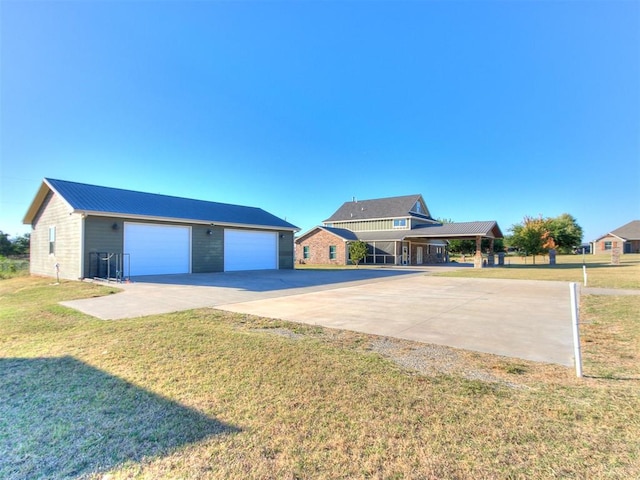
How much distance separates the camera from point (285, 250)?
2277 cm

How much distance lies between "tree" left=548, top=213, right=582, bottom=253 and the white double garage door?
48371 mm

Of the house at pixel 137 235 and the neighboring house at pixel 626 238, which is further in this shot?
the neighboring house at pixel 626 238

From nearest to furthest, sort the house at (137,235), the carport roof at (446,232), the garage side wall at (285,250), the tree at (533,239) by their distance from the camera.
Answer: the house at (137,235) < the garage side wall at (285,250) < the carport roof at (446,232) < the tree at (533,239)

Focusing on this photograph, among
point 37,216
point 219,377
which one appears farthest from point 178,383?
point 37,216

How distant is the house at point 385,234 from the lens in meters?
31.7

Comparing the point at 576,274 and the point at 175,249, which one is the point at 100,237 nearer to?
the point at 175,249

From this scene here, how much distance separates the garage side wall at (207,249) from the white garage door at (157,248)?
33 centimetres

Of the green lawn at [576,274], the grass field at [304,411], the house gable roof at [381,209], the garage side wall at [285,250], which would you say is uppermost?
the house gable roof at [381,209]

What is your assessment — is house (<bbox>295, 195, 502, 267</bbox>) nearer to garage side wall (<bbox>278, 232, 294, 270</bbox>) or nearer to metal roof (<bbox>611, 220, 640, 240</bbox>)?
garage side wall (<bbox>278, 232, 294, 270</bbox>)

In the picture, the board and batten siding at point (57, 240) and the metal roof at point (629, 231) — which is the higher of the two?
the metal roof at point (629, 231)

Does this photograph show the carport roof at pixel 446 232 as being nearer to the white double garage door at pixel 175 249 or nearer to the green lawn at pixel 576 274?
the green lawn at pixel 576 274

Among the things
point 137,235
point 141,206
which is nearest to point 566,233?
point 141,206

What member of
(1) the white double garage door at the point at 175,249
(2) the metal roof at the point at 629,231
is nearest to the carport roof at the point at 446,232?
(1) the white double garage door at the point at 175,249

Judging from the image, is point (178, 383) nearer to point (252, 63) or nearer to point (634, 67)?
point (252, 63)
